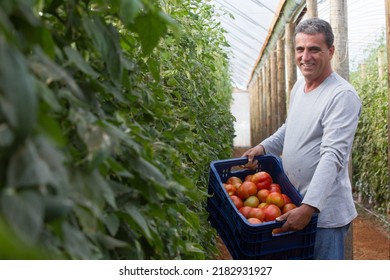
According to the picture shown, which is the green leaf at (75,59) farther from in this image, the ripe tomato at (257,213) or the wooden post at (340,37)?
the wooden post at (340,37)

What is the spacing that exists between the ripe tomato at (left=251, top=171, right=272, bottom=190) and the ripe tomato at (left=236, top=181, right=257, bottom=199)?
6 cm

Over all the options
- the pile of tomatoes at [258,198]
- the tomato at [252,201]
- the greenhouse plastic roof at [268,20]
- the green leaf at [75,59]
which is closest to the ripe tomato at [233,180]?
the pile of tomatoes at [258,198]

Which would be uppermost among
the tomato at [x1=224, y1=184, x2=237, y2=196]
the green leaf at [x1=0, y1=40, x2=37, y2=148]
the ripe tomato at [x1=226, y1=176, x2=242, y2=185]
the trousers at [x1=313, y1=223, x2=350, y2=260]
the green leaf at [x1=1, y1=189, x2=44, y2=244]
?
the green leaf at [x1=0, y1=40, x2=37, y2=148]

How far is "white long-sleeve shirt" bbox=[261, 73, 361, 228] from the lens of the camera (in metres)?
2.50

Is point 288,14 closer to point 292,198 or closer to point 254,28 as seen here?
point 254,28

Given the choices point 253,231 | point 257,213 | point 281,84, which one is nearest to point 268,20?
point 281,84

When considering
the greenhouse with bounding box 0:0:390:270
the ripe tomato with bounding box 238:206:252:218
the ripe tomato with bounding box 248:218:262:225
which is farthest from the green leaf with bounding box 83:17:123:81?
the ripe tomato with bounding box 238:206:252:218

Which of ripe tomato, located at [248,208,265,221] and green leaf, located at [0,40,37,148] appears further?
ripe tomato, located at [248,208,265,221]

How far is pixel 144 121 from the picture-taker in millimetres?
1752

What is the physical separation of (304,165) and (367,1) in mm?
7128

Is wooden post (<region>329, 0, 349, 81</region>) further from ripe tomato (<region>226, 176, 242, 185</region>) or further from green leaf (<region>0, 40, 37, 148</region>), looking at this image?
green leaf (<region>0, 40, 37, 148</region>)

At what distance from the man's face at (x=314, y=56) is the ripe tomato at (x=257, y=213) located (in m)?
0.81
